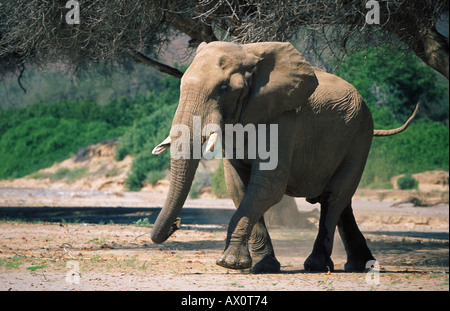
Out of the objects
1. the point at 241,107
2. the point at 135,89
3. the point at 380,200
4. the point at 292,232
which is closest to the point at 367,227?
the point at 292,232

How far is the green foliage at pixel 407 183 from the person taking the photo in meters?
26.0

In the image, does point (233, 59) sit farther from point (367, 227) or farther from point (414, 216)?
point (414, 216)

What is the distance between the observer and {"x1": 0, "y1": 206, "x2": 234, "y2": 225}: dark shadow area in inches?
656

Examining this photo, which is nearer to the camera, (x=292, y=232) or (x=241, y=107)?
(x=241, y=107)

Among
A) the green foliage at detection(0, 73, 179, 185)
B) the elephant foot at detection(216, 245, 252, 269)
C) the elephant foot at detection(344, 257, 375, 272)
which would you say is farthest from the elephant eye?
the green foliage at detection(0, 73, 179, 185)

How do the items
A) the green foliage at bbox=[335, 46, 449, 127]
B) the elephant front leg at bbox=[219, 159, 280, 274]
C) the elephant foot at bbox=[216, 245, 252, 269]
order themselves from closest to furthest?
1. the elephant foot at bbox=[216, 245, 252, 269]
2. the elephant front leg at bbox=[219, 159, 280, 274]
3. the green foliage at bbox=[335, 46, 449, 127]

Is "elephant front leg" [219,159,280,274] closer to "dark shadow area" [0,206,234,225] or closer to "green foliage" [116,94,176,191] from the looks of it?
"dark shadow area" [0,206,234,225]

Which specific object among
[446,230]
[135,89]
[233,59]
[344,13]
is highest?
[135,89]

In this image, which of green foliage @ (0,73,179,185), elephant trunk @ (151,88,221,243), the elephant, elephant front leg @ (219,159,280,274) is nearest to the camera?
elephant trunk @ (151,88,221,243)

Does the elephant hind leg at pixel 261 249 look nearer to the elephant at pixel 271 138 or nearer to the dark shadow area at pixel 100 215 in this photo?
the elephant at pixel 271 138

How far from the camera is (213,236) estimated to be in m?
13.3

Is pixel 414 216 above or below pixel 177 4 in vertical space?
below

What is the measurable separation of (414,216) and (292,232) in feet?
19.7

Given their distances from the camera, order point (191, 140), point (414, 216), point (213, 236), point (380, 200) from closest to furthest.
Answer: point (191, 140) → point (213, 236) → point (414, 216) → point (380, 200)
